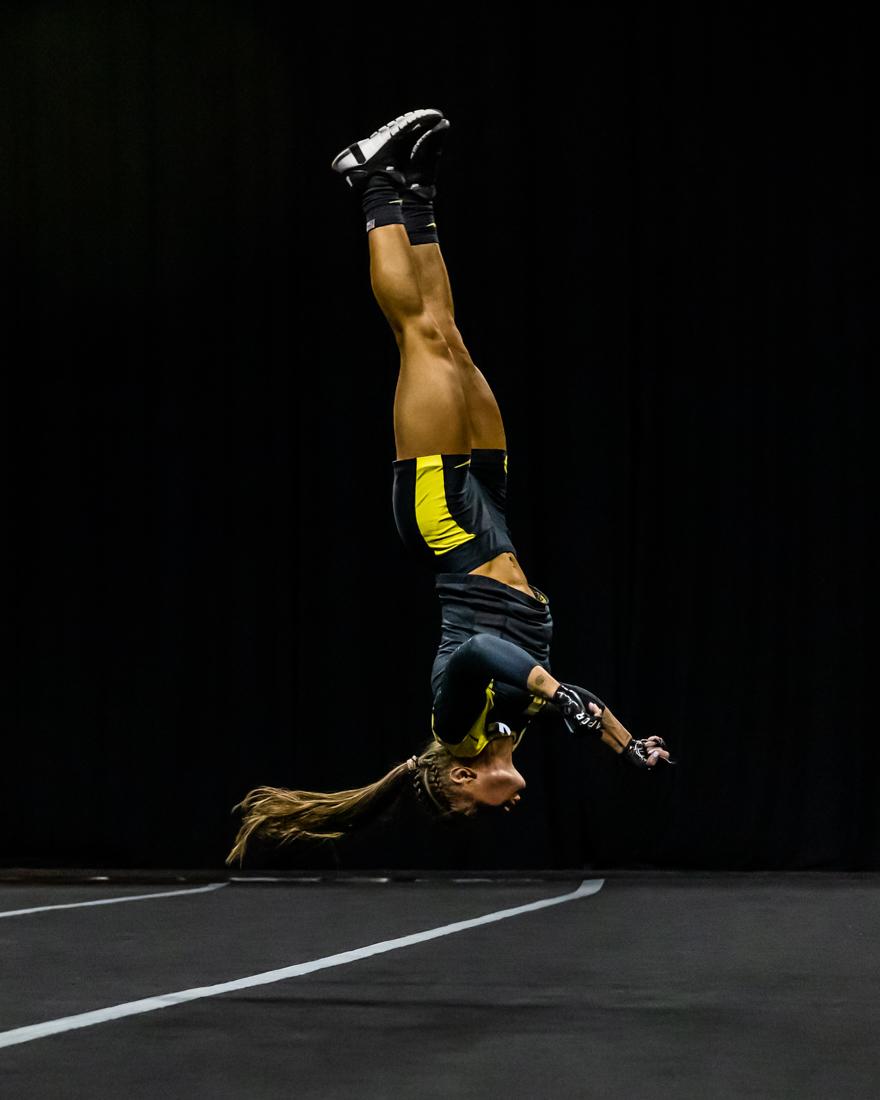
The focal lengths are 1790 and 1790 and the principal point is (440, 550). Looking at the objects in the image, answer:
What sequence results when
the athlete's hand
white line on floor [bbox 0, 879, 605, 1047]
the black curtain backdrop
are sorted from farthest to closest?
1. the black curtain backdrop
2. the athlete's hand
3. white line on floor [bbox 0, 879, 605, 1047]

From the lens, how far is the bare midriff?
13.6 feet

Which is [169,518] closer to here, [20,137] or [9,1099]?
[20,137]

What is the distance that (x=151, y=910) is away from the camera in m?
6.16

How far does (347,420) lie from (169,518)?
0.96 meters

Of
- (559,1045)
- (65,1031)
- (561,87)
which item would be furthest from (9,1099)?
(561,87)

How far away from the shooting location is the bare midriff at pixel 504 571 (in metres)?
4.15

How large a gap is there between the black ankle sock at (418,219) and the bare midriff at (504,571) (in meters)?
0.79

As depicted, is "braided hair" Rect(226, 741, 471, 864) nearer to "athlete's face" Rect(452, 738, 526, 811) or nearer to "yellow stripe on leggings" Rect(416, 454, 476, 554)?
"athlete's face" Rect(452, 738, 526, 811)

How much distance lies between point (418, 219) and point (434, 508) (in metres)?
0.74

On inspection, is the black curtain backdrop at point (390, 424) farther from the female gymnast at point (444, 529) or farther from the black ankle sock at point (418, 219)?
the black ankle sock at point (418, 219)

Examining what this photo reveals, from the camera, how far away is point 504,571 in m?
4.17

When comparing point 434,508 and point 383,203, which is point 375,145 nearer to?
point 383,203

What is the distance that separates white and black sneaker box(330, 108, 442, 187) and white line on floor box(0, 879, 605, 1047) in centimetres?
190

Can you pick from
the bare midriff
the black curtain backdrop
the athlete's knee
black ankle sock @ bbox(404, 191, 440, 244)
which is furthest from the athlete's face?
the black curtain backdrop
